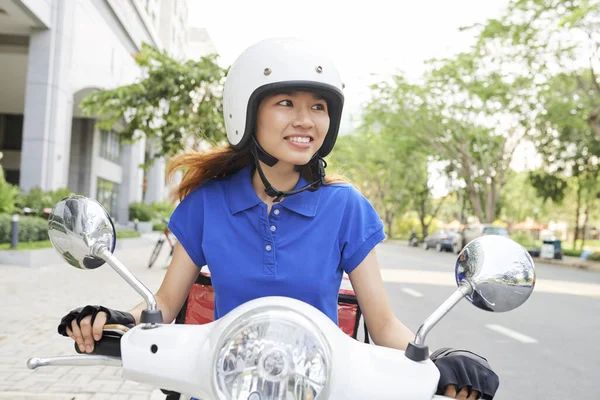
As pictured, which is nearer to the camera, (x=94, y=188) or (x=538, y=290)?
(x=538, y=290)

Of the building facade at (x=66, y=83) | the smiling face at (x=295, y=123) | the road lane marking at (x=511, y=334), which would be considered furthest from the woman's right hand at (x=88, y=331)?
the building facade at (x=66, y=83)

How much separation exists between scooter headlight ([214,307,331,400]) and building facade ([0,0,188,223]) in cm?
1559

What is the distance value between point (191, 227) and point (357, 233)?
53 centimetres

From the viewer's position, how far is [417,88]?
26969mm

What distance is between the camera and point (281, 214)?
198 centimetres

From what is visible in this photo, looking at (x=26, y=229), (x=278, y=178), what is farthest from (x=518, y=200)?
(x=278, y=178)

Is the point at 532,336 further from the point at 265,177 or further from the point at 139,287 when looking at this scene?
the point at 139,287

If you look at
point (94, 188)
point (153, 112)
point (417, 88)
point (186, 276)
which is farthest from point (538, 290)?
point (94, 188)

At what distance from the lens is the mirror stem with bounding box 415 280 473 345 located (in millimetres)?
1323

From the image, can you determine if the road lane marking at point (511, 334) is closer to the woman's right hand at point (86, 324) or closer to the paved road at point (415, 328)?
the paved road at point (415, 328)

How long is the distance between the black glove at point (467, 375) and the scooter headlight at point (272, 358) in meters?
0.30

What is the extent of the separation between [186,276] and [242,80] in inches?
26.2

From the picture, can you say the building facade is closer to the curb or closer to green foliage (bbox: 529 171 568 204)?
the curb

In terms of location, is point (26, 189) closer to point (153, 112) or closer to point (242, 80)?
point (153, 112)
